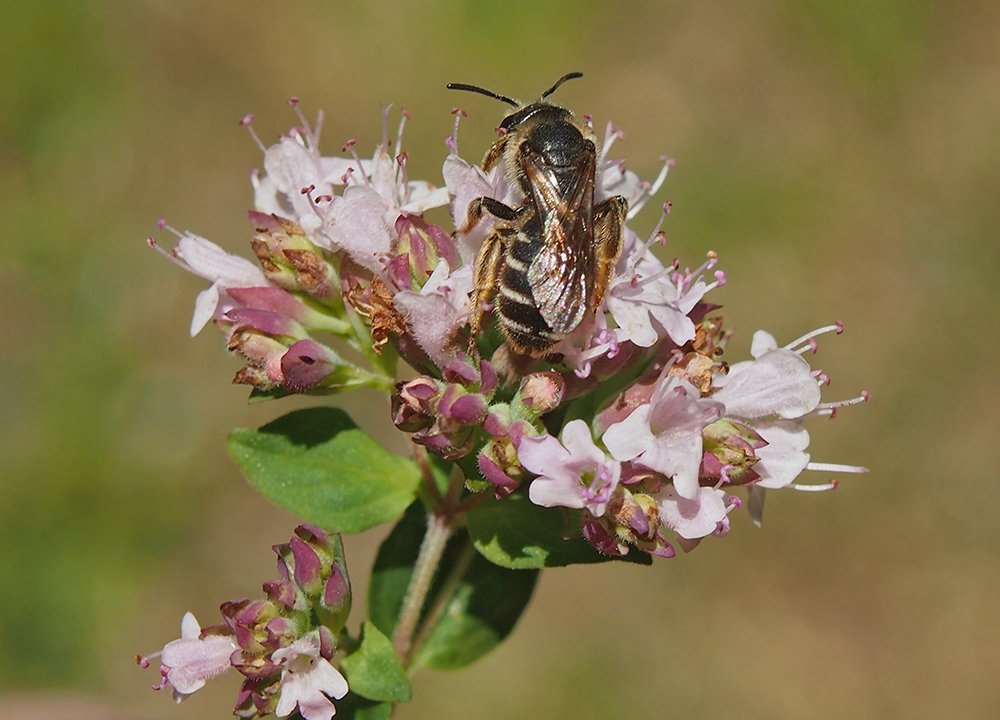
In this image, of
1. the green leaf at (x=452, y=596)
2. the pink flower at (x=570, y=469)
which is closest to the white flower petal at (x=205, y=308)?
the green leaf at (x=452, y=596)

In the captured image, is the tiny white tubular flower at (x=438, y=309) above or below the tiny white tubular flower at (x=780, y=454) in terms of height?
above

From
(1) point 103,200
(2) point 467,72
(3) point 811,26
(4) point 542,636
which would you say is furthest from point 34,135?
(3) point 811,26

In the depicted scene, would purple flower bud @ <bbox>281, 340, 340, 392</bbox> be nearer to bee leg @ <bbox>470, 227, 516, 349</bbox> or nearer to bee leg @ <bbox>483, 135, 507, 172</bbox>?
bee leg @ <bbox>470, 227, 516, 349</bbox>

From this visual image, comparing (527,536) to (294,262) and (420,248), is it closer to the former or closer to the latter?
(420,248)

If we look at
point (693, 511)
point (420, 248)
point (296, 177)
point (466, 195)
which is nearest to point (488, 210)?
point (466, 195)

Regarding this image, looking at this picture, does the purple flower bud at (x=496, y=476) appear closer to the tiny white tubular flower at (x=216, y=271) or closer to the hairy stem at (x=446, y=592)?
the hairy stem at (x=446, y=592)

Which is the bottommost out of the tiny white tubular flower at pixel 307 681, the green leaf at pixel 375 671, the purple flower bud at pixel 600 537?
the green leaf at pixel 375 671

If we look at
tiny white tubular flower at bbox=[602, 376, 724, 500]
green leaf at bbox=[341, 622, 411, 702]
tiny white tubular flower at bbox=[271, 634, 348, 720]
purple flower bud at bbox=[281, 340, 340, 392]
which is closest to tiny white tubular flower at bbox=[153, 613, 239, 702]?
tiny white tubular flower at bbox=[271, 634, 348, 720]
